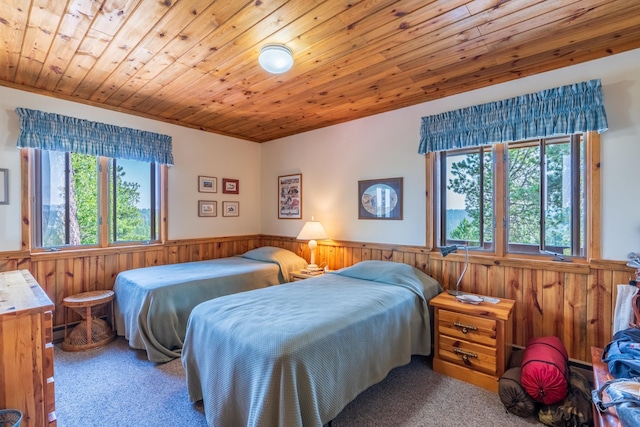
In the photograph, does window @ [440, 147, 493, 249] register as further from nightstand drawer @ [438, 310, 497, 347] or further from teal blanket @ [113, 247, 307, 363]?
teal blanket @ [113, 247, 307, 363]

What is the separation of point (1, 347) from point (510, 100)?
146 inches

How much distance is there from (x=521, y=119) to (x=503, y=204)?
2.42 feet

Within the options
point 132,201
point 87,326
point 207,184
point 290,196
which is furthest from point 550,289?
point 132,201

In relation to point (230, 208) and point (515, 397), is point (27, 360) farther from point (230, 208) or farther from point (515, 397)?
point (230, 208)

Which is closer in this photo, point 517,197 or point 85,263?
point 517,197

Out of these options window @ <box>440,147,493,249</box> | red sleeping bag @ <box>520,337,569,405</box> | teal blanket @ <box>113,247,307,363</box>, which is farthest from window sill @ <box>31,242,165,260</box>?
red sleeping bag @ <box>520,337,569,405</box>

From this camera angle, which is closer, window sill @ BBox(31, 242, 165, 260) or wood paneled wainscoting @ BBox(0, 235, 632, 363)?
wood paneled wainscoting @ BBox(0, 235, 632, 363)

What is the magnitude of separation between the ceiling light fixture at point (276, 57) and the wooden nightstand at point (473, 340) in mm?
2224

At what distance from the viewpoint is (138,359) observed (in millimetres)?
2771

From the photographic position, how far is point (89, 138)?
3.26 m

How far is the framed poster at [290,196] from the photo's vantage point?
14.6 ft

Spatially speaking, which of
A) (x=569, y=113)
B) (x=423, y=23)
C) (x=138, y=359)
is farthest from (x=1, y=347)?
(x=569, y=113)

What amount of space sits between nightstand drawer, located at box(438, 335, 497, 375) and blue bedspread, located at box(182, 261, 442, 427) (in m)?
0.16

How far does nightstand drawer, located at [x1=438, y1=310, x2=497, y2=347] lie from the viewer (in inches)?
89.7
